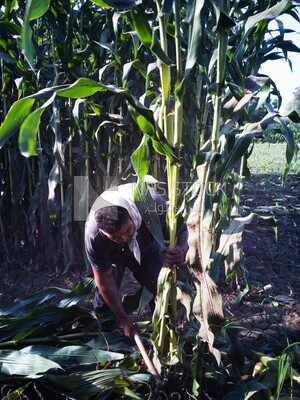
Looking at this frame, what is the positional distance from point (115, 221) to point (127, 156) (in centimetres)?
142

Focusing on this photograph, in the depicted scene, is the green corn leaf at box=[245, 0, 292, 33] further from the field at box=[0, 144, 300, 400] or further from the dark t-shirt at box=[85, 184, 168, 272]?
the field at box=[0, 144, 300, 400]

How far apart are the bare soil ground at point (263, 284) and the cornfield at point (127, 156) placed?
18 cm

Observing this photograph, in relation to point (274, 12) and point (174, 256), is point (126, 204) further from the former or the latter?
point (274, 12)

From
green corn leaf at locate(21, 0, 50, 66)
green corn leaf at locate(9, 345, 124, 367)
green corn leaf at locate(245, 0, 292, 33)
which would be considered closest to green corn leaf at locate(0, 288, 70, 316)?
green corn leaf at locate(9, 345, 124, 367)

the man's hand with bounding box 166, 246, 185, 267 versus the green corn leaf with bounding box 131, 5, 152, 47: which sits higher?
the green corn leaf with bounding box 131, 5, 152, 47

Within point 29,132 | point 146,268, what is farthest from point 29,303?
point 29,132

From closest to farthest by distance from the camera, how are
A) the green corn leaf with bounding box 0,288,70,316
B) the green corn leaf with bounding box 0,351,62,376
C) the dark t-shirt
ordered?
the green corn leaf with bounding box 0,351,62,376 → the dark t-shirt → the green corn leaf with bounding box 0,288,70,316

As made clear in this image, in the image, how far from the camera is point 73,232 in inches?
129

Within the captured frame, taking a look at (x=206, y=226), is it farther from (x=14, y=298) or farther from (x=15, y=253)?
(x=15, y=253)

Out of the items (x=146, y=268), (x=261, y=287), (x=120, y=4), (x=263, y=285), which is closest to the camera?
(x=120, y=4)

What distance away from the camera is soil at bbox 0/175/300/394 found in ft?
7.16

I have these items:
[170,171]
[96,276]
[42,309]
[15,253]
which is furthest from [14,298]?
[170,171]

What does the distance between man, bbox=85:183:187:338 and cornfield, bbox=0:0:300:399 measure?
0.12m

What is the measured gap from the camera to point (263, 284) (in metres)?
2.88
